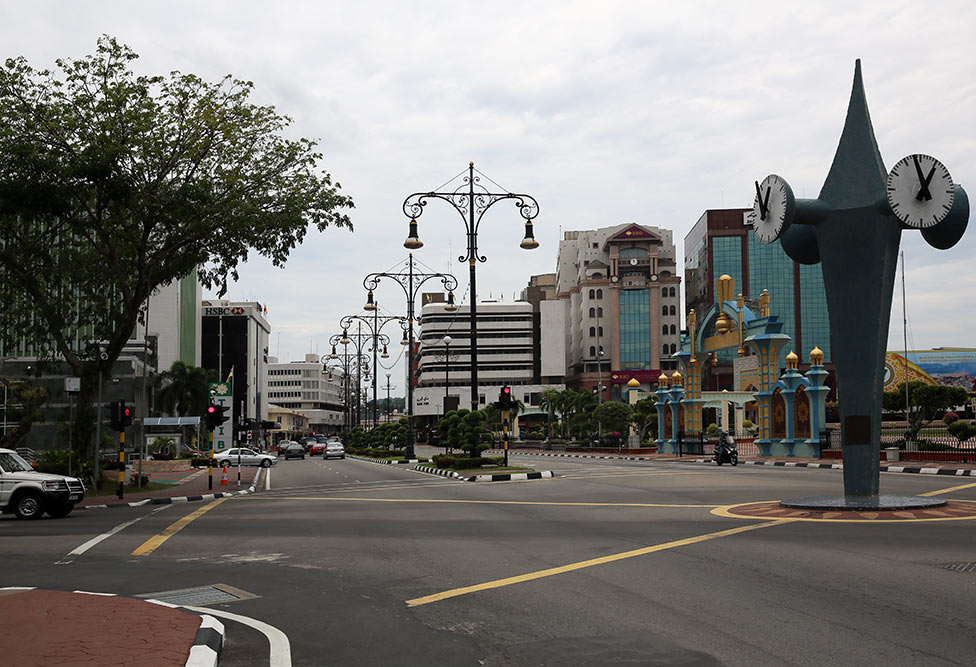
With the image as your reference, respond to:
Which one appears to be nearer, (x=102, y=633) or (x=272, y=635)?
(x=102, y=633)

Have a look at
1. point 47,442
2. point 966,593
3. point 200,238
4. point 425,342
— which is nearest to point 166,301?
point 47,442

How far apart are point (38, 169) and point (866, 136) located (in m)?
20.6

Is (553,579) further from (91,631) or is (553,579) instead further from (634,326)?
(634,326)

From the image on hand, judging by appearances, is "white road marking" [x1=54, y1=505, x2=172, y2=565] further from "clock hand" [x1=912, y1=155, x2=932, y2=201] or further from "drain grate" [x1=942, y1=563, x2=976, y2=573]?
"clock hand" [x1=912, y1=155, x2=932, y2=201]

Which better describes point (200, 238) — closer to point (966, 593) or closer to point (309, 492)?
point (309, 492)

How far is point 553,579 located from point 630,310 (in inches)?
5163

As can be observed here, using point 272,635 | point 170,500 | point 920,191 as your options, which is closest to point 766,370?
point 170,500

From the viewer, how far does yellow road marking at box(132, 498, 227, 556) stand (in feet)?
44.3

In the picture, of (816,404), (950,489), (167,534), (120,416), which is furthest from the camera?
(816,404)

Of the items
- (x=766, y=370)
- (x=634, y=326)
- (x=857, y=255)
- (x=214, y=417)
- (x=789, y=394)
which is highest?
(x=634, y=326)

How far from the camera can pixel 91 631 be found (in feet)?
23.2

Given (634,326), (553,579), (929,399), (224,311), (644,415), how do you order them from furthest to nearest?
(224,311) → (634,326) → (644,415) → (929,399) → (553,579)

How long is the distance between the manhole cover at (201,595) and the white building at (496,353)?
137 m

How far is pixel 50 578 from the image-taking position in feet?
35.4
